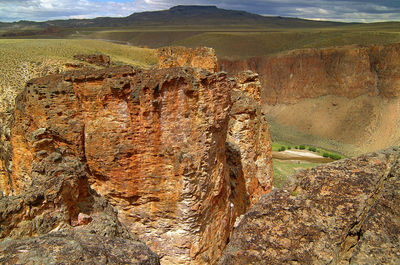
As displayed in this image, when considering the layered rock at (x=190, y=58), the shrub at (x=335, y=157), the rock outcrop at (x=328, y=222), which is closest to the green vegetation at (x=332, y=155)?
the shrub at (x=335, y=157)

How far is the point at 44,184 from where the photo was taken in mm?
8484

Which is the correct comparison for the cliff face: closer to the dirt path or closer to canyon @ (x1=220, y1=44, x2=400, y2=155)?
canyon @ (x1=220, y1=44, x2=400, y2=155)

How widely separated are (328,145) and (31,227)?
5752cm

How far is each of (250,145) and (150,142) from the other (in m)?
6.44

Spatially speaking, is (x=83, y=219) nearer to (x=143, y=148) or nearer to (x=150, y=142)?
(x=143, y=148)

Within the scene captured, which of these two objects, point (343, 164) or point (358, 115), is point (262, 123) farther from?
point (358, 115)

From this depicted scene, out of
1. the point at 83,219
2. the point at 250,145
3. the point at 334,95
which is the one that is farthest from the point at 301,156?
the point at 83,219

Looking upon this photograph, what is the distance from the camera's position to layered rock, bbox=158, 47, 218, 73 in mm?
20781

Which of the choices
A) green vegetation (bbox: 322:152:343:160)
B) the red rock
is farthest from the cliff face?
the red rock

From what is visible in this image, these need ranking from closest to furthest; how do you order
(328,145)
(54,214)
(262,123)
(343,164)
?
(343,164) < (54,214) < (262,123) < (328,145)

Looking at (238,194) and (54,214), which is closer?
(54,214)

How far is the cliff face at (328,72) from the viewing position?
57.7 meters

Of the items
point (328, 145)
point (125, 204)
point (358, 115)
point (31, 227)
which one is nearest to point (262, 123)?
point (125, 204)

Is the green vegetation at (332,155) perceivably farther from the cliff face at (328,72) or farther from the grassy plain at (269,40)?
the grassy plain at (269,40)
